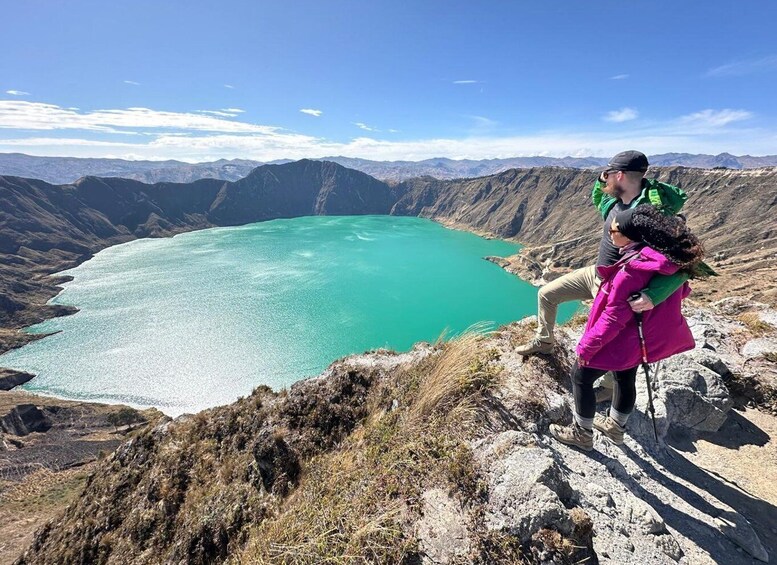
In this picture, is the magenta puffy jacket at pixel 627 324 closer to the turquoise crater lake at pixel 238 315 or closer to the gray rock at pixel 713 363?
the gray rock at pixel 713 363

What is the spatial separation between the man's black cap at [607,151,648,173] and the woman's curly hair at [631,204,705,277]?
758 mm

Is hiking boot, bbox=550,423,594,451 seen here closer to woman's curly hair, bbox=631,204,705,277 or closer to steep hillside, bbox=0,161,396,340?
woman's curly hair, bbox=631,204,705,277

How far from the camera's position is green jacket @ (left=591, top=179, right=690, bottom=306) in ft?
10.5

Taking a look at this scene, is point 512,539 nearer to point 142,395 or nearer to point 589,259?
point 142,395

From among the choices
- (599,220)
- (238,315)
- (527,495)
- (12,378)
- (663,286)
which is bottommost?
(12,378)

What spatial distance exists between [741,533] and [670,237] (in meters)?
3.58

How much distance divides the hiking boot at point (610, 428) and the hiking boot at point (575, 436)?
306 mm

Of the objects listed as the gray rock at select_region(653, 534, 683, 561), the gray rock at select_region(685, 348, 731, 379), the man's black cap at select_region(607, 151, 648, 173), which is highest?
the man's black cap at select_region(607, 151, 648, 173)

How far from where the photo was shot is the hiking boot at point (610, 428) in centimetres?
442

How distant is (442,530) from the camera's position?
10.5 feet

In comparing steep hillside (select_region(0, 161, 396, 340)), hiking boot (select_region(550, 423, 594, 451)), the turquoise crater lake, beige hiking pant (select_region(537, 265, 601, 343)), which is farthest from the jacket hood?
steep hillside (select_region(0, 161, 396, 340))

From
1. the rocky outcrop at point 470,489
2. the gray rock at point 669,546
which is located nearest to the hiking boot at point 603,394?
the rocky outcrop at point 470,489

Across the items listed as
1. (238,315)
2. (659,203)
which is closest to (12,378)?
(238,315)

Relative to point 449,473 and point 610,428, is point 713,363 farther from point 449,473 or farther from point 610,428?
point 449,473
